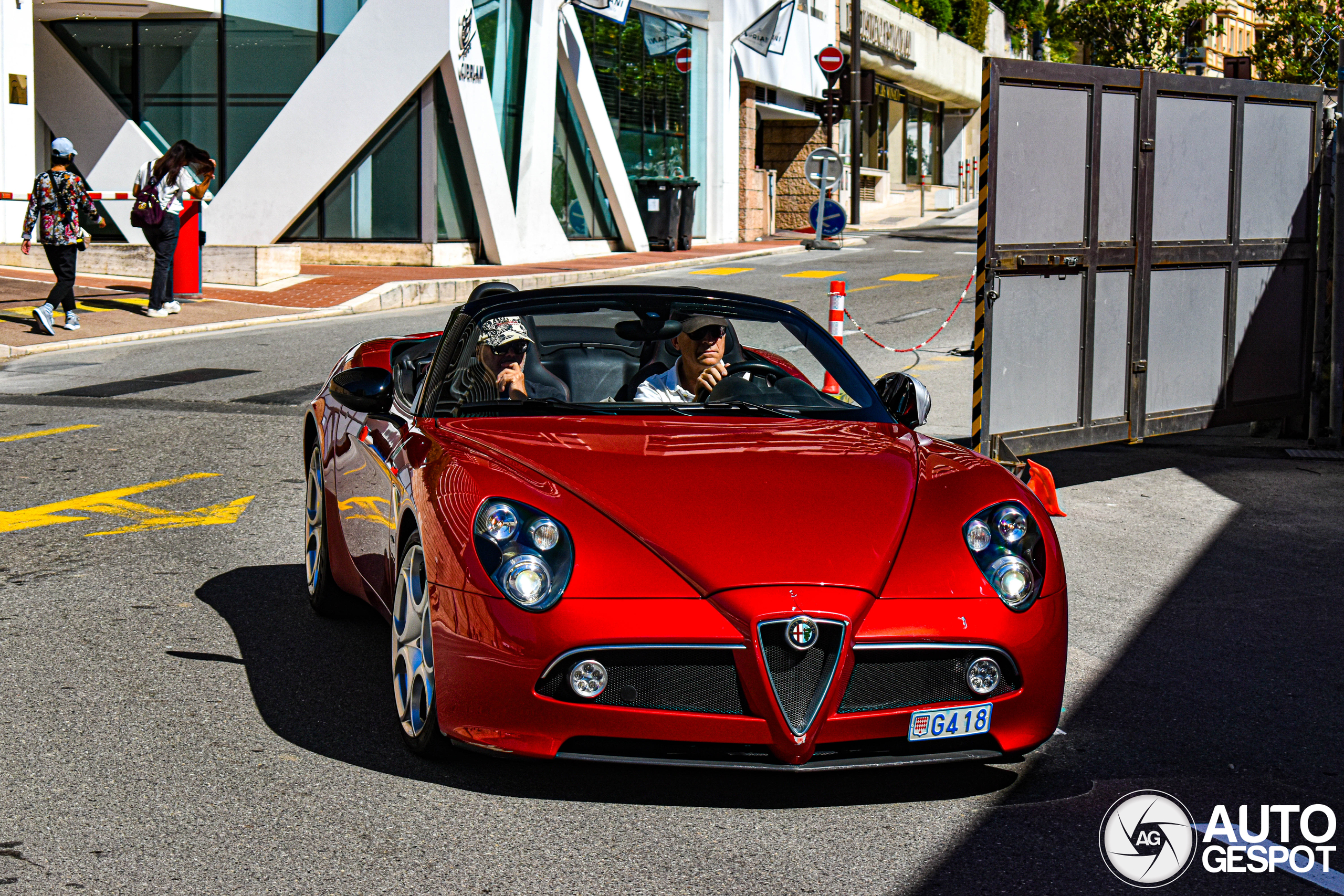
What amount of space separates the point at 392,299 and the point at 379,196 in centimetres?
570

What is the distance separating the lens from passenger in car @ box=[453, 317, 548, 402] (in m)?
4.98

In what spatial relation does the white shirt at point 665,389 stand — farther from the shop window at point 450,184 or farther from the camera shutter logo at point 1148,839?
the shop window at point 450,184

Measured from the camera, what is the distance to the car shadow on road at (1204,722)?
3.56 meters

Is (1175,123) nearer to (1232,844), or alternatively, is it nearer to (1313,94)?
(1313,94)

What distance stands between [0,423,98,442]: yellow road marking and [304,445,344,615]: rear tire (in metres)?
5.02

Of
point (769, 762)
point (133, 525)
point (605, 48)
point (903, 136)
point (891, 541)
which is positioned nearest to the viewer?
point (769, 762)

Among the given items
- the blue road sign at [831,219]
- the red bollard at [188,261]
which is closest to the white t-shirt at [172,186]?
the red bollard at [188,261]

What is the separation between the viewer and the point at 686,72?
37.2 meters

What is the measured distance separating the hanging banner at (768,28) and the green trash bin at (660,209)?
266 inches

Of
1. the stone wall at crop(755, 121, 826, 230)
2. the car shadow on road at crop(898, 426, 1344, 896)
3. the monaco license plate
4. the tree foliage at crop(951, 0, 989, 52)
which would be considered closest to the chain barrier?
the car shadow on road at crop(898, 426, 1344, 896)

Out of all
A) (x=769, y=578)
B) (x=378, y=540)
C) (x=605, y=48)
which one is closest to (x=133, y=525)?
(x=378, y=540)

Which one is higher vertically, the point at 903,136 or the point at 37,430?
the point at 903,136

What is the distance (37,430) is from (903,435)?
778cm

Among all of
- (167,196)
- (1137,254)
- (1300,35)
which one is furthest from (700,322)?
(1300,35)
